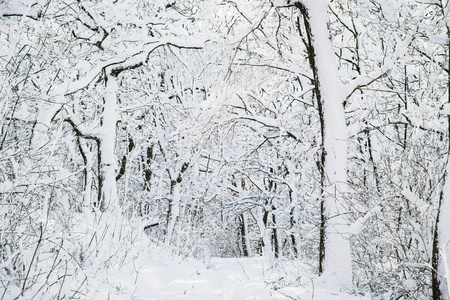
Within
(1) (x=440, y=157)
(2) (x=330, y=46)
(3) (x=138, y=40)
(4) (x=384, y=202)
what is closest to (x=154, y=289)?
(4) (x=384, y=202)

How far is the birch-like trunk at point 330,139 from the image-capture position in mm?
4379

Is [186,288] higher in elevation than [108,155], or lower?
lower

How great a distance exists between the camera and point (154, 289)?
3.98 metres

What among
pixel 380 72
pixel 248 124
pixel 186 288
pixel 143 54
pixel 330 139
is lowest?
pixel 186 288

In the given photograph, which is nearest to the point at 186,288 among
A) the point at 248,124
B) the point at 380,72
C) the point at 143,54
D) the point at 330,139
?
the point at 330,139

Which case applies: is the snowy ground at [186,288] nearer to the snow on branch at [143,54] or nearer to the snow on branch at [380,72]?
the snow on branch at [380,72]

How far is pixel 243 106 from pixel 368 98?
2695mm

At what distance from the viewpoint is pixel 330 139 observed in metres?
4.67

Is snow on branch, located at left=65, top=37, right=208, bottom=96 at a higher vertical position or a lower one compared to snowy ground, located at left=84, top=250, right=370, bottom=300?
higher

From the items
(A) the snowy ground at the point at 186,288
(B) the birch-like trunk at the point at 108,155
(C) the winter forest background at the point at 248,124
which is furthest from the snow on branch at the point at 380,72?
(B) the birch-like trunk at the point at 108,155

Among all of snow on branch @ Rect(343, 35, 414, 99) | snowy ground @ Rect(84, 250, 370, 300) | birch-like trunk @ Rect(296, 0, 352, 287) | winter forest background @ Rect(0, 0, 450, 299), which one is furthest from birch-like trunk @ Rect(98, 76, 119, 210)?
snow on branch @ Rect(343, 35, 414, 99)

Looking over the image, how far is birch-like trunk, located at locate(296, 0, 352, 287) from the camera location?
438 centimetres

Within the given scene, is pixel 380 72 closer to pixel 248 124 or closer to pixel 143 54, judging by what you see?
pixel 248 124

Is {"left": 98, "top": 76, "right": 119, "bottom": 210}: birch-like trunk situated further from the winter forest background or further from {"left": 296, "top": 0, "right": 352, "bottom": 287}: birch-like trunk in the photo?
{"left": 296, "top": 0, "right": 352, "bottom": 287}: birch-like trunk
